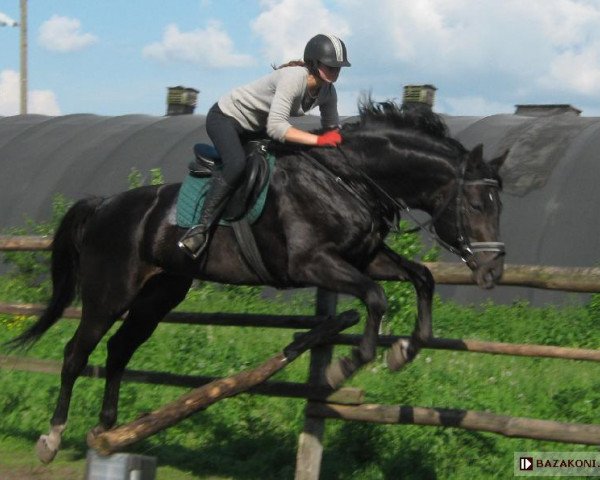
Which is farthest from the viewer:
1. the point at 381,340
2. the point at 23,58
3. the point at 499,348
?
the point at 23,58

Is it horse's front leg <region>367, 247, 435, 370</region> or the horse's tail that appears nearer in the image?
horse's front leg <region>367, 247, 435, 370</region>

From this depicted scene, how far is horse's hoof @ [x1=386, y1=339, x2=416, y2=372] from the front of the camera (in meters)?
6.23

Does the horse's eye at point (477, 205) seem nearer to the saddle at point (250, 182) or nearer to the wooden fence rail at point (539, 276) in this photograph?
the wooden fence rail at point (539, 276)

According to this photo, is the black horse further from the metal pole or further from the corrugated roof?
the metal pole

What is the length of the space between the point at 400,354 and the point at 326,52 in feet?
6.22

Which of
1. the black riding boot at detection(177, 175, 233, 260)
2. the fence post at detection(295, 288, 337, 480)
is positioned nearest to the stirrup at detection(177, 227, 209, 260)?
the black riding boot at detection(177, 175, 233, 260)

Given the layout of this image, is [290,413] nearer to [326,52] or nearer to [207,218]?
[207,218]

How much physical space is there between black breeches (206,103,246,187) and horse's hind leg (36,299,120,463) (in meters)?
1.47

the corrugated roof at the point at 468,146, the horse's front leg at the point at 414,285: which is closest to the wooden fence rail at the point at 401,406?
the horse's front leg at the point at 414,285

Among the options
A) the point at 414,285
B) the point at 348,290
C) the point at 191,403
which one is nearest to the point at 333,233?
the point at 348,290

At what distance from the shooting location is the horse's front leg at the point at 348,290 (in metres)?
6.12

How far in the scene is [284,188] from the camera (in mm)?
6715

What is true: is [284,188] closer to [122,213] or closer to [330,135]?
[330,135]

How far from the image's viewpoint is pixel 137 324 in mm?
7715
